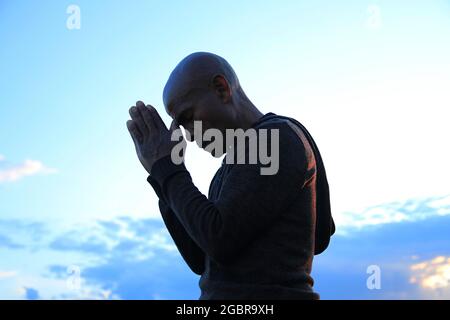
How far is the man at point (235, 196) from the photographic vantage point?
13.7ft

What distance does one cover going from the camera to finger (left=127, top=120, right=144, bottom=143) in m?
4.66

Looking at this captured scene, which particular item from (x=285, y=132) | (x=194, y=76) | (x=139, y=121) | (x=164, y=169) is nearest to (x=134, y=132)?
(x=139, y=121)

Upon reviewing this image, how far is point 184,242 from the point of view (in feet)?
16.0

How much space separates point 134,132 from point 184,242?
2.90ft

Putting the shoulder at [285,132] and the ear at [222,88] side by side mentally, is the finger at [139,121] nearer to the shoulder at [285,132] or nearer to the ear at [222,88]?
the ear at [222,88]

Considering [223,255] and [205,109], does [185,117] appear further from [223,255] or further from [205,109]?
[223,255]

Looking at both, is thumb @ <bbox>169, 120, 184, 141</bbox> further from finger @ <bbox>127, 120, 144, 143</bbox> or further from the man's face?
finger @ <bbox>127, 120, 144, 143</bbox>

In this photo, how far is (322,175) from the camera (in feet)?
15.8

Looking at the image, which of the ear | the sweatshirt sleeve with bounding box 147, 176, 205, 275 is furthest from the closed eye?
the sweatshirt sleeve with bounding box 147, 176, 205, 275
